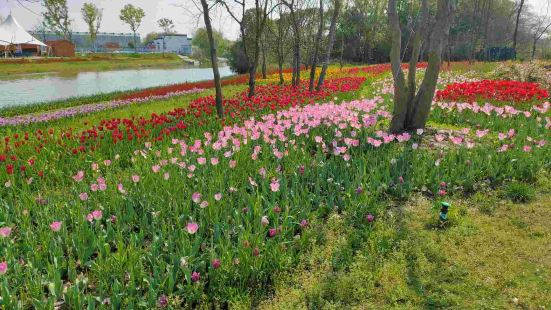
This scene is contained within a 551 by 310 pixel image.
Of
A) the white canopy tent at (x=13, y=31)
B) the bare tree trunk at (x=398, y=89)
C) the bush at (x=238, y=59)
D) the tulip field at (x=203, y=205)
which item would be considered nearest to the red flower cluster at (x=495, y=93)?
the tulip field at (x=203, y=205)

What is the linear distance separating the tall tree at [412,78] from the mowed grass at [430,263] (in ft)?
9.40

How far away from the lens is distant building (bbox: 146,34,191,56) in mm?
154625

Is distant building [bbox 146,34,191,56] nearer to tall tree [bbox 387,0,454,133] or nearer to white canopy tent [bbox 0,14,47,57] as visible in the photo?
white canopy tent [bbox 0,14,47,57]

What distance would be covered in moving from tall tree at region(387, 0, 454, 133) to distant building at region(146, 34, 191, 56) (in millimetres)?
156648

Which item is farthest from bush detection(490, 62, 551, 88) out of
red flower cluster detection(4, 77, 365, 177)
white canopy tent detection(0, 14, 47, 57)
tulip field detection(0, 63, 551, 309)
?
white canopy tent detection(0, 14, 47, 57)

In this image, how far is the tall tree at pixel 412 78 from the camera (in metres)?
6.66

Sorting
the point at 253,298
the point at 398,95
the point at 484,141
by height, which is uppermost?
the point at 398,95

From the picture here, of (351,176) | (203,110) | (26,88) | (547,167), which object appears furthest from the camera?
(26,88)

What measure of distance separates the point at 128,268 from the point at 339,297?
5.52 ft

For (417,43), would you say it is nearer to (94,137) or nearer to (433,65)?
(433,65)

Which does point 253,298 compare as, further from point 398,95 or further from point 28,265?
point 398,95

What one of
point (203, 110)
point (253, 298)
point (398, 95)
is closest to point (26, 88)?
point (203, 110)

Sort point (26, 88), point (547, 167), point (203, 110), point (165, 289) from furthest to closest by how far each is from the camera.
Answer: point (26, 88) < point (203, 110) < point (547, 167) < point (165, 289)

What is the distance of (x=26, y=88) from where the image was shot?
2777cm
